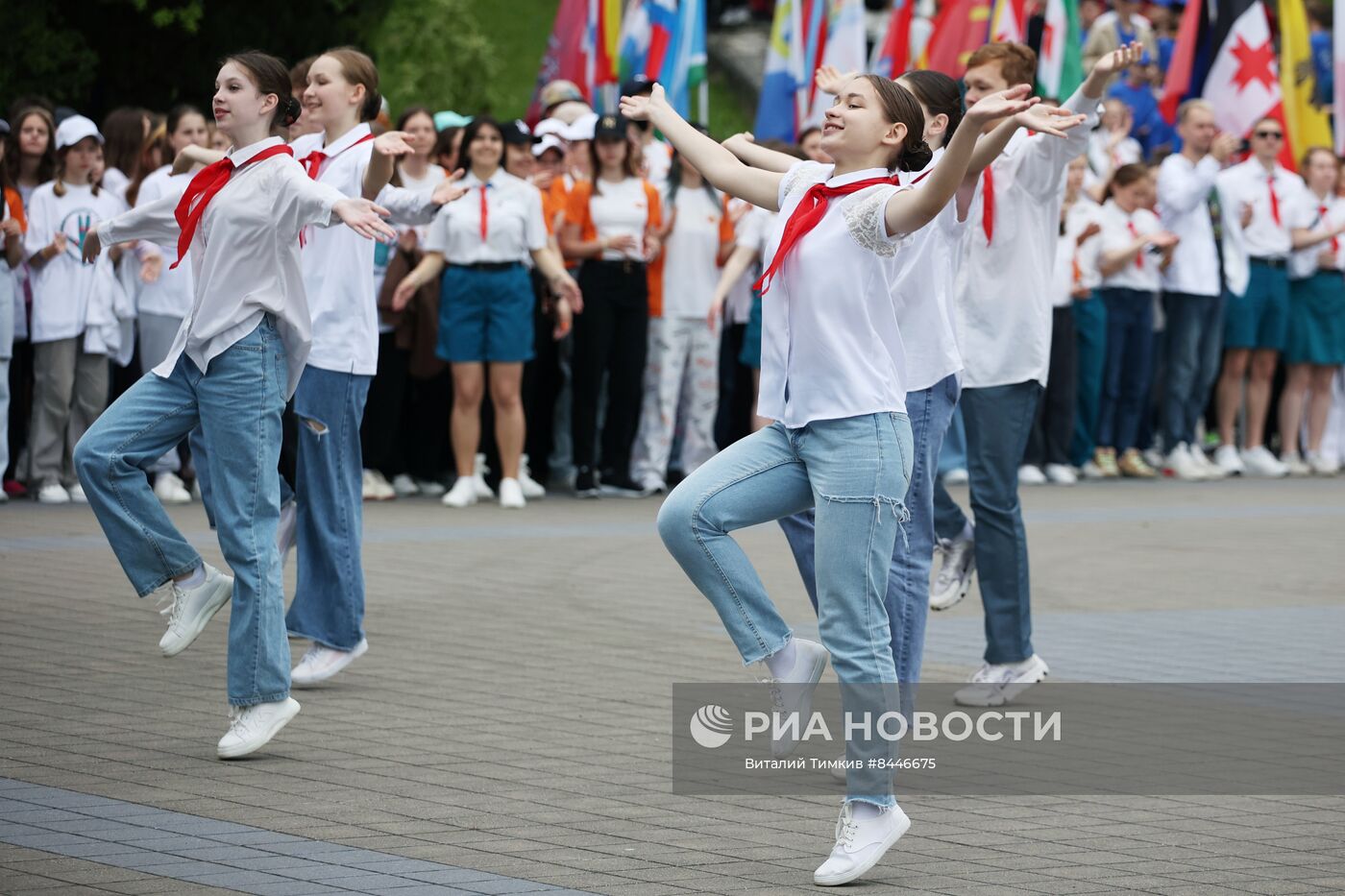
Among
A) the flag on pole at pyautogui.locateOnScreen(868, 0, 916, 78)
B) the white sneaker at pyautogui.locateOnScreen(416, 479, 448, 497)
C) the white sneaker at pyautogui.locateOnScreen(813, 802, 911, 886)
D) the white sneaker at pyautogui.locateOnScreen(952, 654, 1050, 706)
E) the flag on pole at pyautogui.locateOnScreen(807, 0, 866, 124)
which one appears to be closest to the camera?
the white sneaker at pyautogui.locateOnScreen(813, 802, 911, 886)

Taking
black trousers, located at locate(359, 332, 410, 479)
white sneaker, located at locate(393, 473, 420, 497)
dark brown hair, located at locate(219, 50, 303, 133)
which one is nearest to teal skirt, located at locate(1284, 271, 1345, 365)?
white sneaker, located at locate(393, 473, 420, 497)

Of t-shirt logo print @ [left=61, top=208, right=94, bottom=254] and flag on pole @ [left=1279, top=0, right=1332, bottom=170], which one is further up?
flag on pole @ [left=1279, top=0, right=1332, bottom=170]

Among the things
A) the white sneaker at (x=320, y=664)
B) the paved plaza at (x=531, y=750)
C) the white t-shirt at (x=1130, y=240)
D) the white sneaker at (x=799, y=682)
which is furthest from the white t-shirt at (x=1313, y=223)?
the white sneaker at (x=799, y=682)

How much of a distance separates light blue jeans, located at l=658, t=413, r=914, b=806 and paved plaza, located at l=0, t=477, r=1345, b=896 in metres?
0.49

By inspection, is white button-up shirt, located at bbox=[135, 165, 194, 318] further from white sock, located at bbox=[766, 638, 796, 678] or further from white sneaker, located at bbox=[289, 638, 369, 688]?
white sock, located at bbox=[766, 638, 796, 678]

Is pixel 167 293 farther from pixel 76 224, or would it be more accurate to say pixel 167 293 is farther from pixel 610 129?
pixel 610 129

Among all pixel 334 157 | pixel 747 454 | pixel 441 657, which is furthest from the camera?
pixel 441 657

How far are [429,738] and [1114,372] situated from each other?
1093 centimetres

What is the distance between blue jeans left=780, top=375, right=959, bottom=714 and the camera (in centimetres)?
617

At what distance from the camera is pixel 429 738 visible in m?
6.53

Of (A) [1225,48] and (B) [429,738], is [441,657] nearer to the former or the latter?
(B) [429,738]

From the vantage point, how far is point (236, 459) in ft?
20.6

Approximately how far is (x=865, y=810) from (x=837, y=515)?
0.72 metres

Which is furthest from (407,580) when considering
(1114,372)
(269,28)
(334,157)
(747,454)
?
(269,28)
